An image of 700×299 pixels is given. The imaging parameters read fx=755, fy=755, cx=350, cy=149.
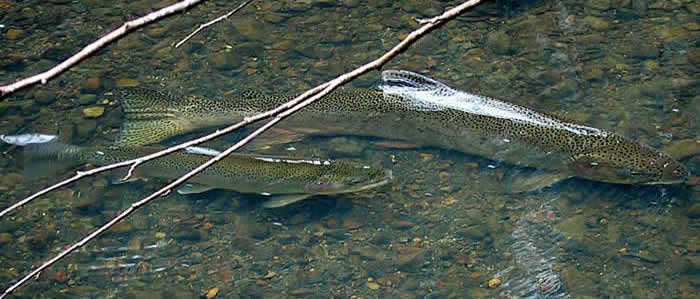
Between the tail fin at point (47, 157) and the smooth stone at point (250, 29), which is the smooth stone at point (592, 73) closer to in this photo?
the smooth stone at point (250, 29)

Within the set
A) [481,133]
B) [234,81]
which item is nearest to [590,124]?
[481,133]

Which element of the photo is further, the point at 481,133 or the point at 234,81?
the point at 234,81

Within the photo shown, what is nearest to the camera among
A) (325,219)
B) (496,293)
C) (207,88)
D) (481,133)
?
(496,293)

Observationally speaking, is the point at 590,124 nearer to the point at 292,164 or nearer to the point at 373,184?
the point at 373,184

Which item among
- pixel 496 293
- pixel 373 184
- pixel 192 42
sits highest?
pixel 192 42

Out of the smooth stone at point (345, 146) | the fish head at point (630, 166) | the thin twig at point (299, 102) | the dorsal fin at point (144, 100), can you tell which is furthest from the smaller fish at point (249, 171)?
the thin twig at point (299, 102)

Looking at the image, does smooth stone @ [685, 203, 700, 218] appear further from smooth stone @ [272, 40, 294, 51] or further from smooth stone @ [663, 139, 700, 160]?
smooth stone @ [272, 40, 294, 51]

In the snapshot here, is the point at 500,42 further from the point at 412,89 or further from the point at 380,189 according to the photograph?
the point at 380,189
